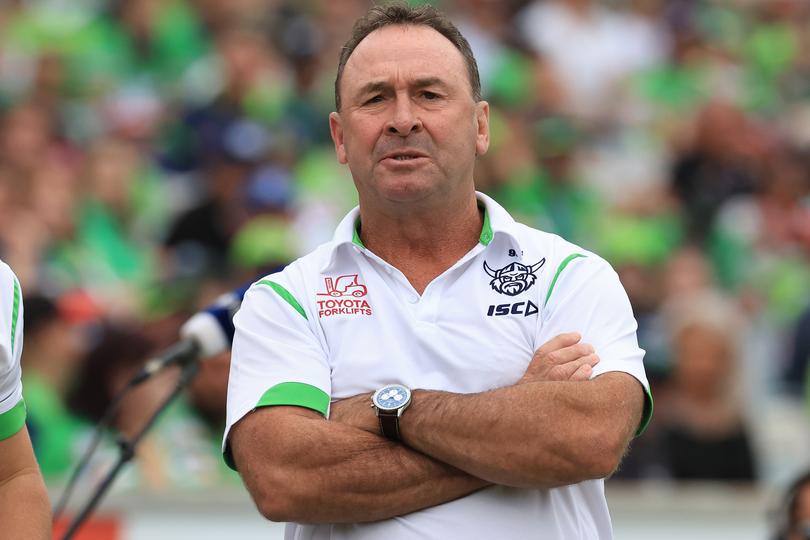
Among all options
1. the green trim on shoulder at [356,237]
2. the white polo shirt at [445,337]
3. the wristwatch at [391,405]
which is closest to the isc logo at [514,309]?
the white polo shirt at [445,337]

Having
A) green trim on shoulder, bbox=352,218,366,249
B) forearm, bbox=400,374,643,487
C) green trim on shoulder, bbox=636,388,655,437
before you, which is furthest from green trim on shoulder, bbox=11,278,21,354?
green trim on shoulder, bbox=636,388,655,437

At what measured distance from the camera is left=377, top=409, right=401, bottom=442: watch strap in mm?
3707

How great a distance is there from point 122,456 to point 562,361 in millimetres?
1592

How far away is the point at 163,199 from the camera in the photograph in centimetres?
1113

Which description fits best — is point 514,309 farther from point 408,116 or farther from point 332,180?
point 332,180

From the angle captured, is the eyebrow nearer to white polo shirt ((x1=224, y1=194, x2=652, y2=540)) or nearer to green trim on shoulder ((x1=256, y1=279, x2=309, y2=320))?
white polo shirt ((x1=224, y1=194, x2=652, y2=540))

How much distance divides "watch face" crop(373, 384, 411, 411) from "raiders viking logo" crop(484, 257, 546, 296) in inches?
16.6

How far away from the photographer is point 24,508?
383 cm

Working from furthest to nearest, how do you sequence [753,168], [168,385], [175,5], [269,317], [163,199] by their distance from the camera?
[175,5]
[753,168]
[163,199]
[168,385]
[269,317]

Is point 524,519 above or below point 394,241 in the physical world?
below

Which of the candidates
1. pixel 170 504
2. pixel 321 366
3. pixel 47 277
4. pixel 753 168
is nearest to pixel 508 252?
pixel 321 366

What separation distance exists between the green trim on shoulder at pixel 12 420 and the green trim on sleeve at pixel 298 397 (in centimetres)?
64

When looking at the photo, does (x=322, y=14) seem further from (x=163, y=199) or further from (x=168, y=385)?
(x=168, y=385)

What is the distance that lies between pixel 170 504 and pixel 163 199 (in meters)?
4.89
